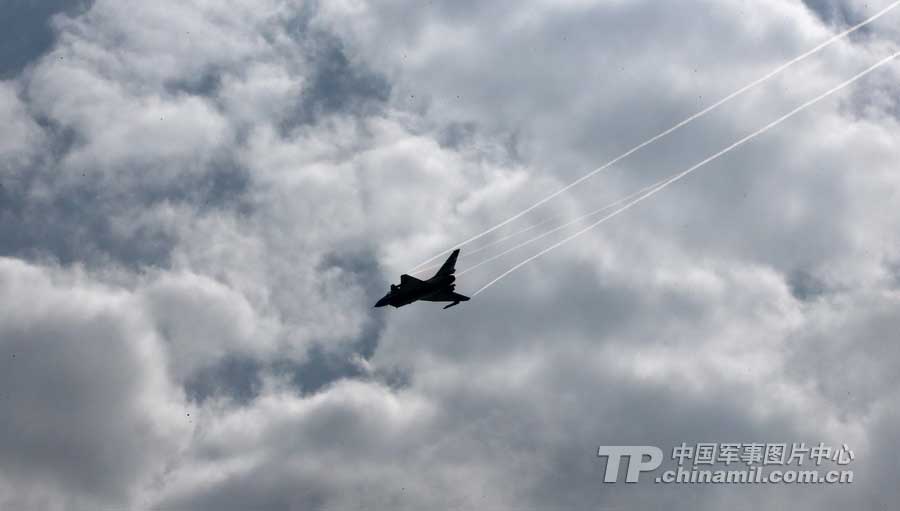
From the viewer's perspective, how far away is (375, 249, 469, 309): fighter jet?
463ft

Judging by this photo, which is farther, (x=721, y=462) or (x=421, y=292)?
(x=721, y=462)

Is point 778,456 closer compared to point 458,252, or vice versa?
point 458,252

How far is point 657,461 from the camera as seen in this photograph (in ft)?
478

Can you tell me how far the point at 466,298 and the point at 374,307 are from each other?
14432 mm

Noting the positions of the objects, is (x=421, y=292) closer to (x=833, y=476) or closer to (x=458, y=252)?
(x=458, y=252)

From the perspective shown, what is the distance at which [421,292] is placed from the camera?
14212 cm

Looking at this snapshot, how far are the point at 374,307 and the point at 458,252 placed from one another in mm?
16100

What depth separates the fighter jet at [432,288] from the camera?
14112 cm

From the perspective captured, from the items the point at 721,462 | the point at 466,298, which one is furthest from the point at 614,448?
the point at 466,298

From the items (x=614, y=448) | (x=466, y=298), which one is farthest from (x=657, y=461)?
(x=466, y=298)

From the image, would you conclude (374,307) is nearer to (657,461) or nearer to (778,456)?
(657,461)

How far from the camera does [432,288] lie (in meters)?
142

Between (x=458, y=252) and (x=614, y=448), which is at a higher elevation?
(x=458, y=252)

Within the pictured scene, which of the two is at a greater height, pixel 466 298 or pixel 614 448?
pixel 466 298
